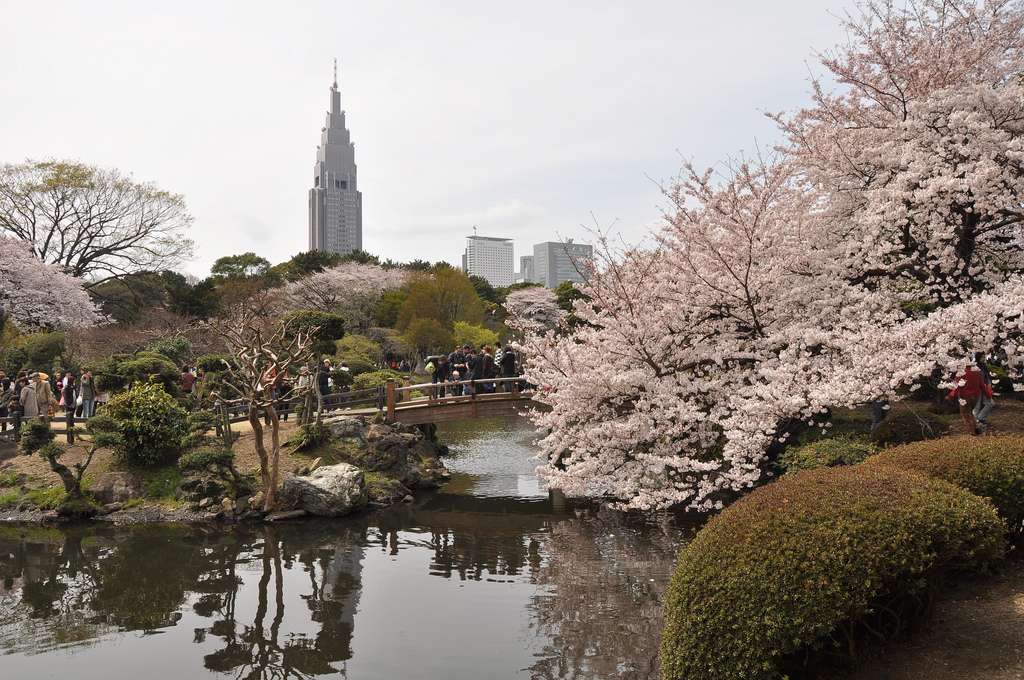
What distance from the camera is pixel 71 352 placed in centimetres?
2870

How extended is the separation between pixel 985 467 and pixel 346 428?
50.4ft

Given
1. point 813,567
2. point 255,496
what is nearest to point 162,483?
point 255,496

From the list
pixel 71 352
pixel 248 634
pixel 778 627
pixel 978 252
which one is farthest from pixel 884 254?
pixel 71 352

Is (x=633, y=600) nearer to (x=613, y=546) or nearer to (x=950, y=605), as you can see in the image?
(x=613, y=546)

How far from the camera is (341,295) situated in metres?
46.1

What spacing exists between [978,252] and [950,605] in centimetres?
724

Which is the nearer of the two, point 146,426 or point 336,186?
point 146,426

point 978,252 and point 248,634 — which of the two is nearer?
point 248,634

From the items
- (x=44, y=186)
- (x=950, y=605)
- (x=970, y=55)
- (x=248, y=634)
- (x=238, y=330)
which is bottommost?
(x=248, y=634)

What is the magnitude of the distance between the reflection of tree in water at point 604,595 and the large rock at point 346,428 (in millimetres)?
6836

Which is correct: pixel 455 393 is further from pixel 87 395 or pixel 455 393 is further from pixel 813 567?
pixel 813 567

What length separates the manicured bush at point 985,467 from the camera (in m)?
6.64

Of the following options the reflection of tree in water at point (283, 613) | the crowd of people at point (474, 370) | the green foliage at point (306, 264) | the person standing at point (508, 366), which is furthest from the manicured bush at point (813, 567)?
the green foliage at point (306, 264)

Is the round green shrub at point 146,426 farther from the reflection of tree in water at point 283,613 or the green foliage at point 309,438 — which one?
the reflection of tree in water at point 283,613
